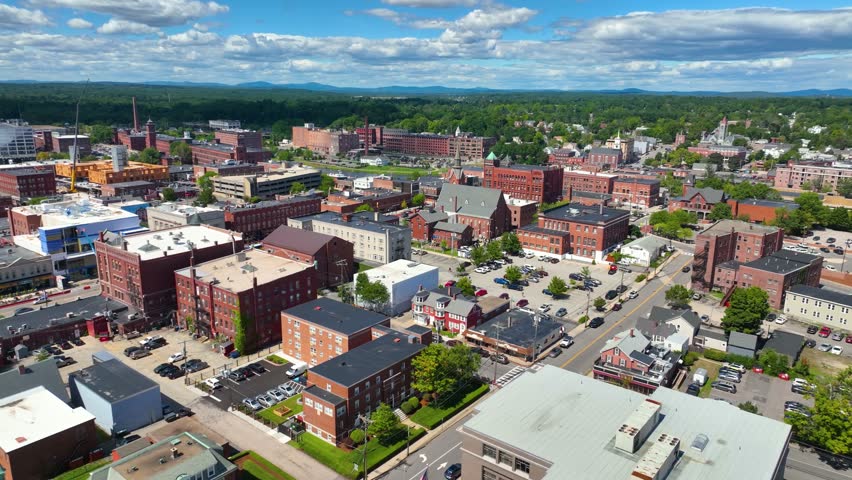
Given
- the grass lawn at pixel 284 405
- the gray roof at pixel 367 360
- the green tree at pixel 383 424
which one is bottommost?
the grass lawn at pixel 284 405

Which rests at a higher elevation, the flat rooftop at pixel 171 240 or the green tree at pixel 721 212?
the flat rooftop at pixel 171 240

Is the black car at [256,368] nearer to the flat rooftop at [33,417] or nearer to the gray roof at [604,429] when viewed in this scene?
the flat rooftop at [33,417]

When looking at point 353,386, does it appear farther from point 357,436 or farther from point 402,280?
point 402,280

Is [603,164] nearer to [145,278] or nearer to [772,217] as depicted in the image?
[772,217]

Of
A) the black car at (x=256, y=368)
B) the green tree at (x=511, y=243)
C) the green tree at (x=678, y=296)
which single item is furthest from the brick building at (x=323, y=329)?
the green tree at (x=511, y=243)

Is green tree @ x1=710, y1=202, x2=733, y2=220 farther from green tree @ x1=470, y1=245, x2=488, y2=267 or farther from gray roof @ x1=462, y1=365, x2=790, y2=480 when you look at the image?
gray roof @ x1=462, y1=365, x2=790, y2=480

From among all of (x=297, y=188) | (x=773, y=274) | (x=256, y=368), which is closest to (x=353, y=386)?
(x=256, y=368)

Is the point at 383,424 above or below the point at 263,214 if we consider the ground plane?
below
